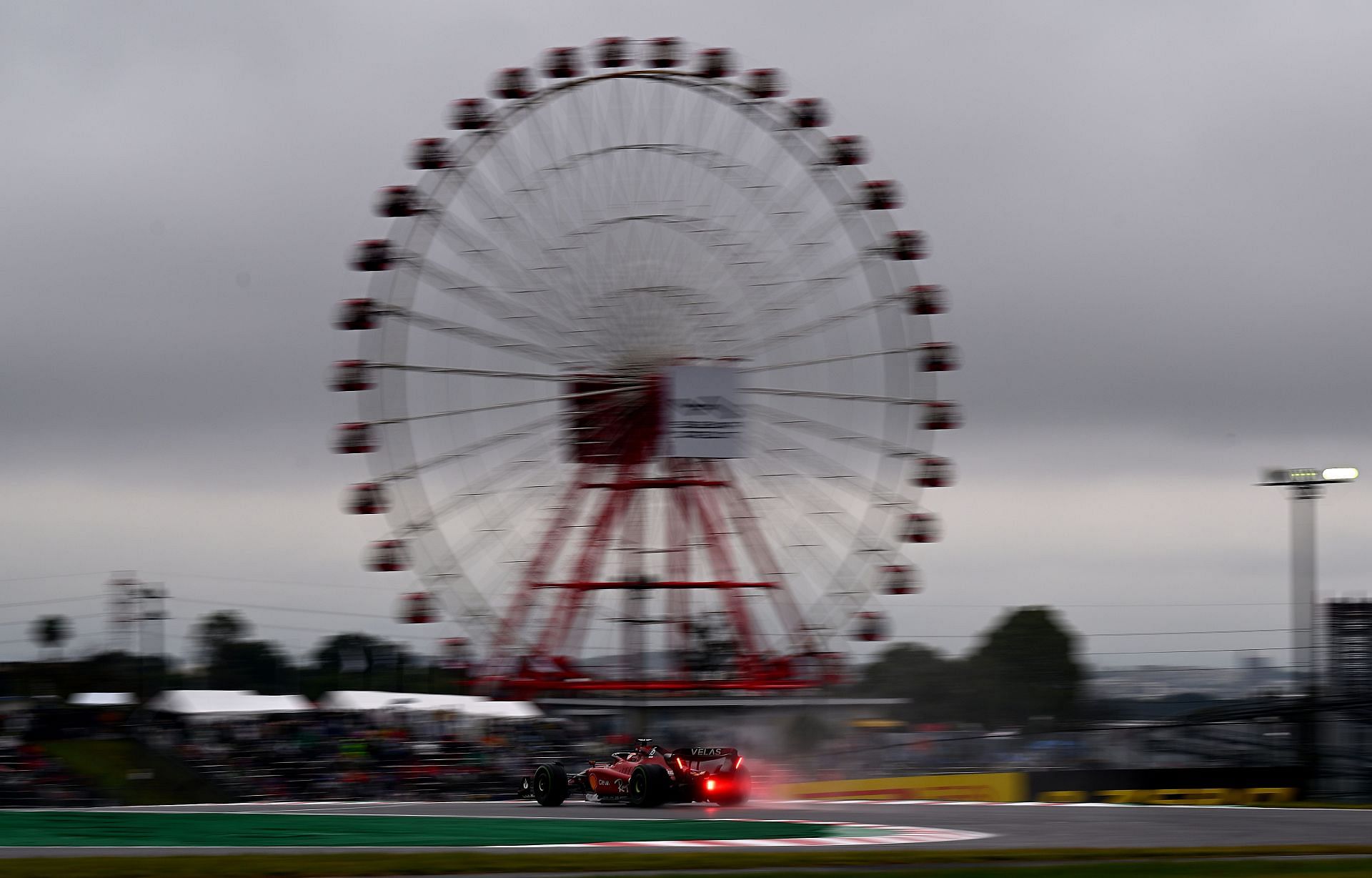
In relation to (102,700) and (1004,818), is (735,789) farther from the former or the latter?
(102,700)

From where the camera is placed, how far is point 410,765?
34531mm

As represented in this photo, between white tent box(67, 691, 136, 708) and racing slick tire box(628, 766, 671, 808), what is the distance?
1595cm

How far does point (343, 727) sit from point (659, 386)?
13.2 meters

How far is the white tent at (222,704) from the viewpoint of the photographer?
3772 cm

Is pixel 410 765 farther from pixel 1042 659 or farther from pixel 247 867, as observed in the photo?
pixel 247 867

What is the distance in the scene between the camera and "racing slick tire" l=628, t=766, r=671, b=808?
26.8 m

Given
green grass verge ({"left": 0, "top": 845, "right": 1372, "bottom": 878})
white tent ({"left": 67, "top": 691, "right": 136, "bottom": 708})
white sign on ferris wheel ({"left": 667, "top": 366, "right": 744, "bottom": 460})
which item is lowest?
white tent ({"left": 67, "top": 691, "right": 136, "bottom": 708})

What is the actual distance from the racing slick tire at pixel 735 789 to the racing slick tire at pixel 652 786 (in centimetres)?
95

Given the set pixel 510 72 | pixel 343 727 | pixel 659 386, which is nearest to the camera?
pixel 659 386

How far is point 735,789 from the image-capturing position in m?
27.5

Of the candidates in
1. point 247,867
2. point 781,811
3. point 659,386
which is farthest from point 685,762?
point 247,867

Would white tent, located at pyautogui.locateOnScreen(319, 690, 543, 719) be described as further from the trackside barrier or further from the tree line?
the trackside barrier

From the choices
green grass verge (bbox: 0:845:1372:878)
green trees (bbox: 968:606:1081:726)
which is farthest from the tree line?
green grass verge (bbox: 0:845:1372:878)

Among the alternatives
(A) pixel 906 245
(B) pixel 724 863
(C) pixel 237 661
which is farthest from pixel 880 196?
(C) pixel 237 661
